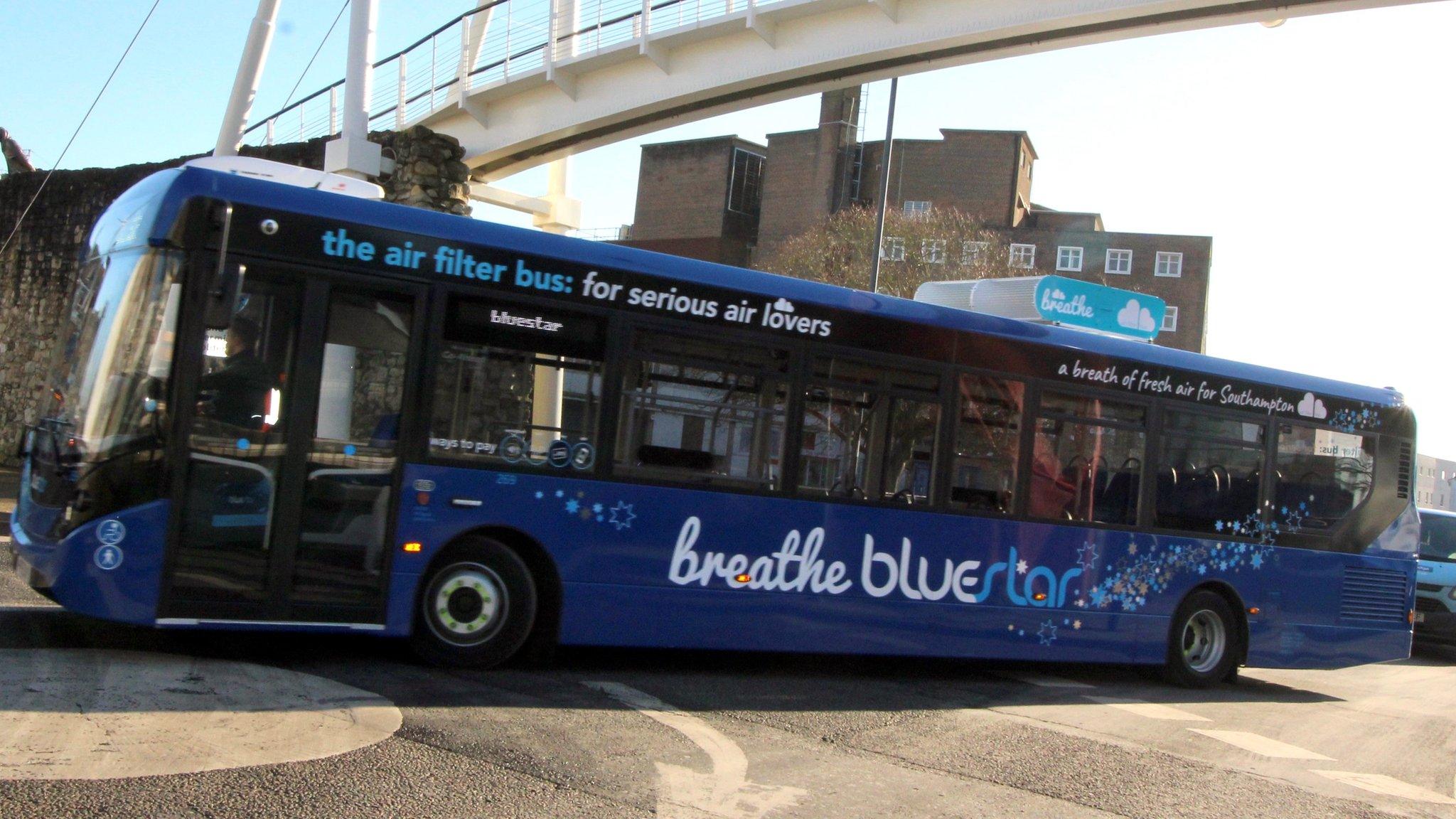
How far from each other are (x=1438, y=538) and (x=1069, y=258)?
5307 centimetres

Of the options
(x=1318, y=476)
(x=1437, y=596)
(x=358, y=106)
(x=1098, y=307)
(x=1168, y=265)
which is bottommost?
(x=1437, y=596)

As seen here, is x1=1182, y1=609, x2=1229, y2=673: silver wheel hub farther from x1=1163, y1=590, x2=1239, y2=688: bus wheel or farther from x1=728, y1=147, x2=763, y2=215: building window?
x1=728, y1=147, x2=763, y2=215: building window

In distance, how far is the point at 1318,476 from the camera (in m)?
12.5

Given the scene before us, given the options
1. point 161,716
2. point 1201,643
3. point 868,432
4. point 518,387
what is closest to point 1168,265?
point 1201,643

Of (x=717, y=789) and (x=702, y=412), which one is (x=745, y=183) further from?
(x=717, y=789)

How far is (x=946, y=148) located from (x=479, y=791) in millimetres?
66250

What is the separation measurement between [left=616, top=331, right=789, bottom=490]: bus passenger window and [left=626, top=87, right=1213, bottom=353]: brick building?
57.5m

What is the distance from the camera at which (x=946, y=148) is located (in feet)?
225

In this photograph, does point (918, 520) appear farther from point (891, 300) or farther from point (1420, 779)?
point (1420, 779)

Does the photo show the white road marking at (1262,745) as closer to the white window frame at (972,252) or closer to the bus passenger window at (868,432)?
the bus passenger window at (868,432)

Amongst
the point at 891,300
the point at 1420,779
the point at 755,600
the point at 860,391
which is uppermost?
the point at 891,300

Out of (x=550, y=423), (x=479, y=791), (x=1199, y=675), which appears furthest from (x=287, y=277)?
(x=1199, y=675)

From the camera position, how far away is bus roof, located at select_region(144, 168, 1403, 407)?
25.2 ft

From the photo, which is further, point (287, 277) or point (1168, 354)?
point (1168, 354)
